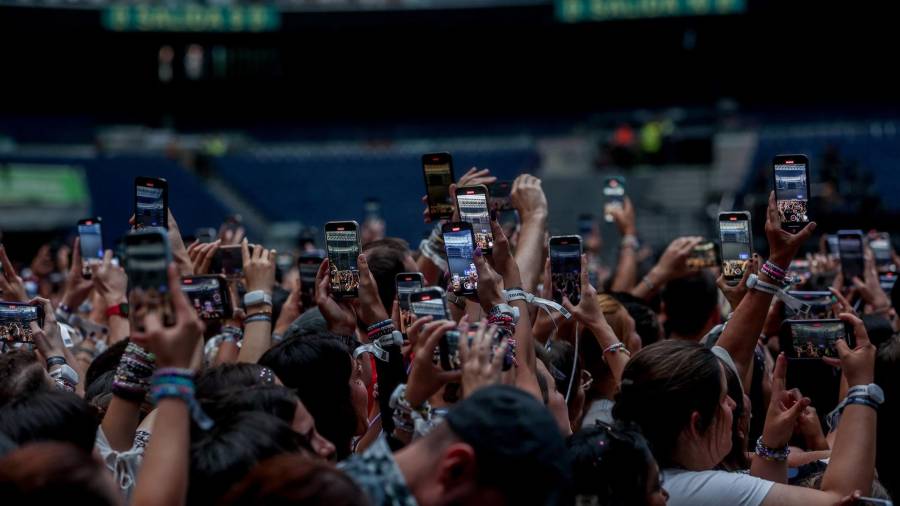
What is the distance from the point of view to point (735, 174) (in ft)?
63.6

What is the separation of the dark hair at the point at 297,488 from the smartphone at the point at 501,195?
2.55 meters

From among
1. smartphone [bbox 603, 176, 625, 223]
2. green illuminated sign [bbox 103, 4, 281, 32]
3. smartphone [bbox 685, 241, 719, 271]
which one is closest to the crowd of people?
smartphone [bbox 685, 241, 719, 271]

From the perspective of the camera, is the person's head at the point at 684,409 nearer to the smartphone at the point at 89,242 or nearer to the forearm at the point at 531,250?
the forearm at the point at 531,250

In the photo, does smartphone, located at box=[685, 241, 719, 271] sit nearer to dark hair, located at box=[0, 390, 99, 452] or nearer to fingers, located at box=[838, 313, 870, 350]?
fingers, located at box=[838, 313, 870, 350]

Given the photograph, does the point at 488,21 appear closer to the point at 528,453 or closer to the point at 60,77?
the point at 60,77

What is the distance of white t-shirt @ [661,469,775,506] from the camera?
297 centimetres

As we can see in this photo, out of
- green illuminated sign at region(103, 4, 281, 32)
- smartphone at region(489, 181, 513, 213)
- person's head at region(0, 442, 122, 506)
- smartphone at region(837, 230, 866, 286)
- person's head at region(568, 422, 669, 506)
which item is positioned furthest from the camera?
green illuminated sign at region(103, 4, 281, 32)

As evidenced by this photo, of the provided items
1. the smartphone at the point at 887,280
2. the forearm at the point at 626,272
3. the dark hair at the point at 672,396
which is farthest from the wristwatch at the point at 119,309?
the smartphone at the point at 887,280

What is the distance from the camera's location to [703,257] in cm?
590

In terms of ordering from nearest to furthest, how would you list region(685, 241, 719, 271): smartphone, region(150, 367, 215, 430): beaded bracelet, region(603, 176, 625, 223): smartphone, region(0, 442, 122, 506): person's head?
1. region(0, 442, 122, 506): person's head
2. region(150, 367, 215, 430): beaded bracelet
3. region(685, 241, 719, 271): smartphone
4. region(603, 176, 625, 223): smartphone

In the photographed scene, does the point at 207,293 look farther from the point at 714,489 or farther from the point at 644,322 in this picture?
the point at 644,322

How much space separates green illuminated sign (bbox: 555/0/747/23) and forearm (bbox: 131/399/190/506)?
17401 mm

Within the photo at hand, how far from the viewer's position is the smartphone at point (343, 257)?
4.00m

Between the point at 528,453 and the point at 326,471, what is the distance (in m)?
0.42
